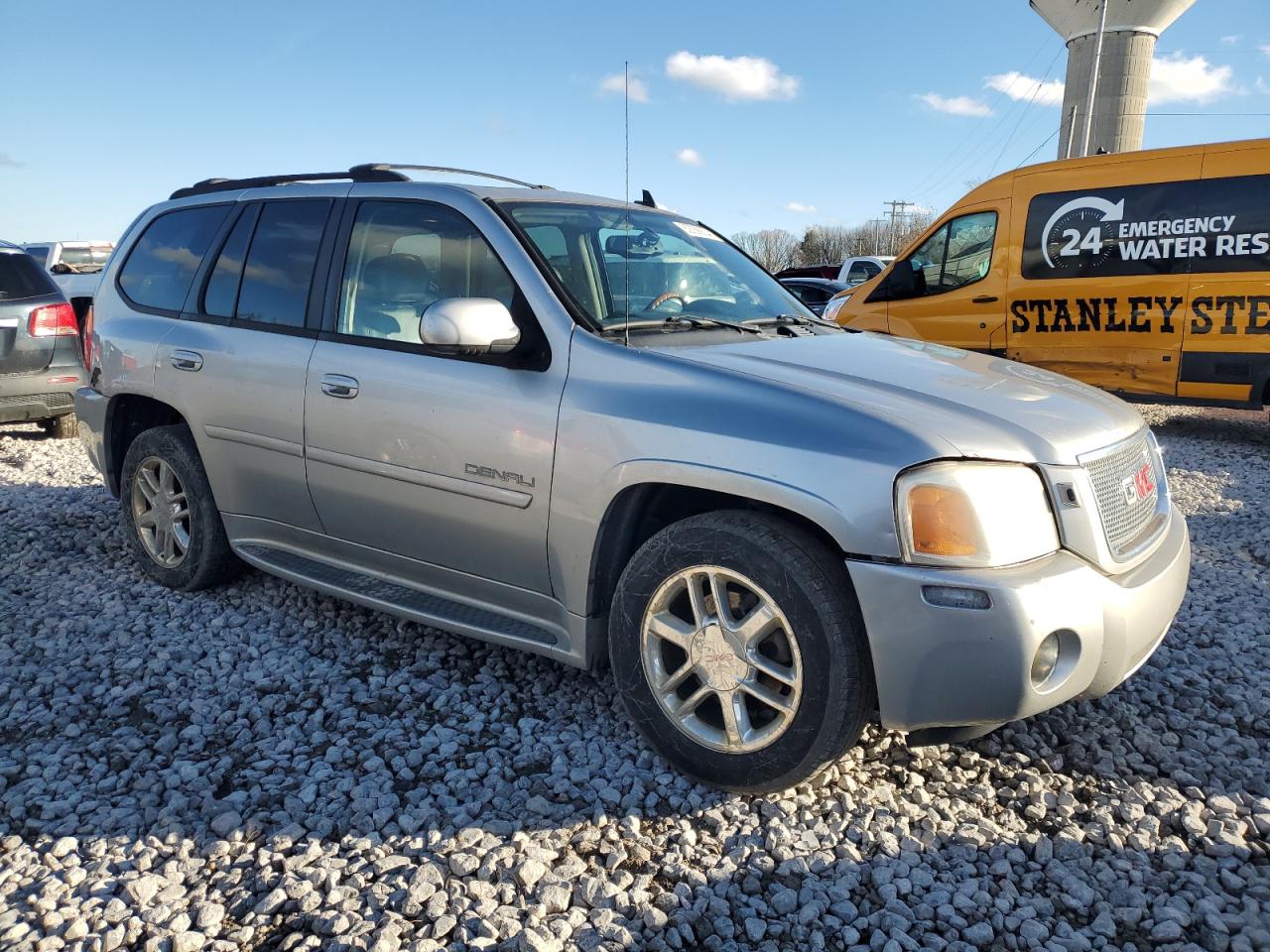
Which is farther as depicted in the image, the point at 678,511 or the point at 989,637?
the point at 678,511

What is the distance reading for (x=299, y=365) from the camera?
3.60 metres

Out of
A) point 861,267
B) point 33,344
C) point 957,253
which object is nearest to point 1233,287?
point 957,253

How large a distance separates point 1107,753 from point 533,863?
1866 millimetres

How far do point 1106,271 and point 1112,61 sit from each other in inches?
1545

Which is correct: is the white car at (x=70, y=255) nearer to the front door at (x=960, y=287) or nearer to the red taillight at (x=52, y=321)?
the red taillight at (x=52, y=321)

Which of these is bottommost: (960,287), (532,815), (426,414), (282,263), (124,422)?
(532,815)

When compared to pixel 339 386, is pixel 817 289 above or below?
above

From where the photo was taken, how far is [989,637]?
Result: 2.30 m

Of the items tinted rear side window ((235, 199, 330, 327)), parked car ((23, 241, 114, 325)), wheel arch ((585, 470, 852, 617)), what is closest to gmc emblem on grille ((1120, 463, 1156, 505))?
wheel arch ((585, 470, 852, 617))

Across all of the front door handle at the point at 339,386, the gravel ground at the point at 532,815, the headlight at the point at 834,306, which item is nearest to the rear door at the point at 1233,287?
the headlight at the point at 834,306

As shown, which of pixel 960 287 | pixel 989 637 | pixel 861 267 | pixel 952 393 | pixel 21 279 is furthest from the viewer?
pixel 861 267

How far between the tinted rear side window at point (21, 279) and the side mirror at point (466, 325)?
654 cm

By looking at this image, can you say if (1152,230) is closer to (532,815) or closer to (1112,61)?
(532,815)

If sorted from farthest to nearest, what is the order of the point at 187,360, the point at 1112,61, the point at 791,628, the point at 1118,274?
the point at 1112,61 → the point at 1118,274 → the point at 187,360 → the point at 791,628
